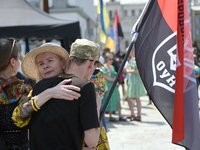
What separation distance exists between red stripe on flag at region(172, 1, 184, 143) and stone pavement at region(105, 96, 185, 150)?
2.55 meters

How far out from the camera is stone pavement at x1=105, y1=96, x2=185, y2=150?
4.77m

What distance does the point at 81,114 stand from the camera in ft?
5.39

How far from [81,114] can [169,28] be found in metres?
1.27

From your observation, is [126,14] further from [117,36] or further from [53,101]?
[53,101]

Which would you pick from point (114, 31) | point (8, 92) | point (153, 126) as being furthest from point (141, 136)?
point (114, 31)

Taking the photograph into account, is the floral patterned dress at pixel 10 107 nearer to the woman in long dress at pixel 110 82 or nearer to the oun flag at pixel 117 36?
the woman in long dress at pixel 110 82

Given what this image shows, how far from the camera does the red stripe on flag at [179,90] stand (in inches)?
87.8

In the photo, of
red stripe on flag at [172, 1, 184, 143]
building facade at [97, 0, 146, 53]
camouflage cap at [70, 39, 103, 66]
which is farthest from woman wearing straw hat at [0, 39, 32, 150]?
building facade at [97, 0, 146, 53]

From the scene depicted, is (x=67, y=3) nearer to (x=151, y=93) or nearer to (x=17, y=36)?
(x=17, y=36)

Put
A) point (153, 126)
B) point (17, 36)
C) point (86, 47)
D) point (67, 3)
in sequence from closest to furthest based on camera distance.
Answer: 1. point (86, 47)
2. point (17, 36)
3. point (153, 126)
4. point (67, 3)

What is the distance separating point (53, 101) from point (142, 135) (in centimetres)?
415

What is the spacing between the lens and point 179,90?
2281 mm

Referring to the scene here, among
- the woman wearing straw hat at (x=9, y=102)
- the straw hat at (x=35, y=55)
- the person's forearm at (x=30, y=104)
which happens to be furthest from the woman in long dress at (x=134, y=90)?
the person's forearm at (x=30, y=104)

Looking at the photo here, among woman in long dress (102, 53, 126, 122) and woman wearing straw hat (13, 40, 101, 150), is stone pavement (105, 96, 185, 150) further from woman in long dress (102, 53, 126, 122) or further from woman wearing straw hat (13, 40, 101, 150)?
woman wearing straw hat (13, 40, 101, 150)
